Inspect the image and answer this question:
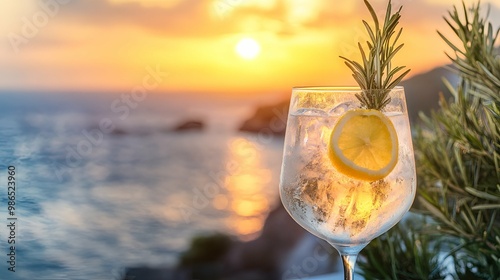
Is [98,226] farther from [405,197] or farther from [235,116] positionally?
[405,197]

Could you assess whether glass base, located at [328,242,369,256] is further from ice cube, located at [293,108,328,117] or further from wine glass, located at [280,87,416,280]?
ice cube, located at [293,108,328,117]

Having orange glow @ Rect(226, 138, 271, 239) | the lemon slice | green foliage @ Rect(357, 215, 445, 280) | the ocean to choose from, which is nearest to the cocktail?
the lemon slice

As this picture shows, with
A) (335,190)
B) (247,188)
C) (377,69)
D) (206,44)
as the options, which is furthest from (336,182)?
(247,188)

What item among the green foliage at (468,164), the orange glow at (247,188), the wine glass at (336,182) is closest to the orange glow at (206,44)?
the orange glow at (247,188)

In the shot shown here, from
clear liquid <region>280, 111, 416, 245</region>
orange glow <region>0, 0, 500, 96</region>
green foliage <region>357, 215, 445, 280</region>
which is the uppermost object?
orange glow <region>0, 0, 500, 96</region>

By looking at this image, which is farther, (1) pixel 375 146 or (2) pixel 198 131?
(2) pixel 198 131

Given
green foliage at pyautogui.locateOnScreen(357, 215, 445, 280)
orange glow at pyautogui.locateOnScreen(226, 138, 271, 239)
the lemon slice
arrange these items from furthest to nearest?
1. orange glow at pyautogui.locateOnScreen(226, 138, 271, 239)
2. green foliage at pyautogui.locateOnScreen(357, 215, 445, 280)
3. the lemon slice

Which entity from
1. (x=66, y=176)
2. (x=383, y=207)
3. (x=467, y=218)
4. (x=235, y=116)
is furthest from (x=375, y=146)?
(x=235, y=116)

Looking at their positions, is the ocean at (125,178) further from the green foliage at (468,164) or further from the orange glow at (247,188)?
the green foliage at (468,164)
